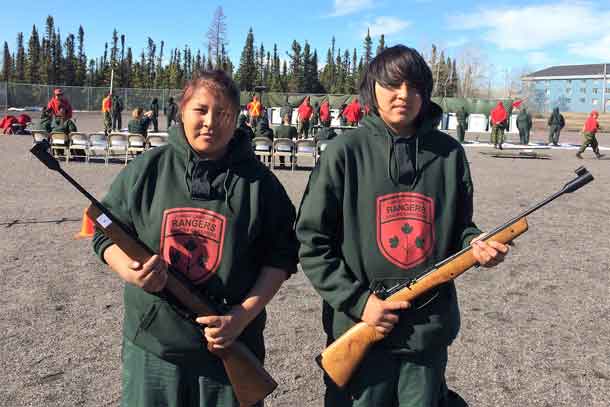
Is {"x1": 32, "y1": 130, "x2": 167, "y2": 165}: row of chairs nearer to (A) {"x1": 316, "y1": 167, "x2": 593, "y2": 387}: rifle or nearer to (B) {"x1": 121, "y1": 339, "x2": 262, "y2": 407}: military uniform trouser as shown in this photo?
(B) {"x1": 121, "y1": 339, "x2": 262, "y2": 407}: military uniform trouser

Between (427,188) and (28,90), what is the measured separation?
46808mm

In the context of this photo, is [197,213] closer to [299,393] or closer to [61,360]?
[299,393]

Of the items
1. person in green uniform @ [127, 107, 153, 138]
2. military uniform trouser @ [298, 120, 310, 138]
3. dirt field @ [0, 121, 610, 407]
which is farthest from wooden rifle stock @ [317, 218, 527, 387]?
military uniform trouser @ [298, 120, 310, 138]

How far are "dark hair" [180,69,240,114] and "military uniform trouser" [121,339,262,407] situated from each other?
95 cm

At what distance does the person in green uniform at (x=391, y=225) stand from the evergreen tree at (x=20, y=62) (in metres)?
87.5

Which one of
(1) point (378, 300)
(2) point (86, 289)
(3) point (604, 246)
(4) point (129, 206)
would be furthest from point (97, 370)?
(3) point (604, 246)

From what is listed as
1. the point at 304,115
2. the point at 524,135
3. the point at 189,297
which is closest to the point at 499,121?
the point at 524,135

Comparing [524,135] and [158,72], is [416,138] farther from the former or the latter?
[158,72]

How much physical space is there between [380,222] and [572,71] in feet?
409

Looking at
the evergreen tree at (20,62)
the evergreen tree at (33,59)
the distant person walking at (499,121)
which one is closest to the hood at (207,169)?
the distant person walking at (499,121)

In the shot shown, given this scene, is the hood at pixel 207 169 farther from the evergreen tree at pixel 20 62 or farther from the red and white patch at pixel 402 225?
the evergreen tree at pixel 20 62

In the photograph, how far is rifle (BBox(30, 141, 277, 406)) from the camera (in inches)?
73.4

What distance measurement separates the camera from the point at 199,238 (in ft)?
6.49

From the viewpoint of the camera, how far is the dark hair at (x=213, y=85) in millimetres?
1961
